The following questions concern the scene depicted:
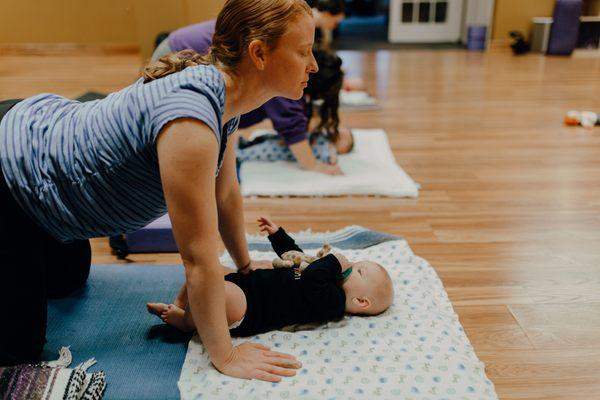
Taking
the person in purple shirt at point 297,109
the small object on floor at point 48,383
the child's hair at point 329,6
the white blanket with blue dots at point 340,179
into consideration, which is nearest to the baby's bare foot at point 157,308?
the small object on floor at point 48,383

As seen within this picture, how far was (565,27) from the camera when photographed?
552cm

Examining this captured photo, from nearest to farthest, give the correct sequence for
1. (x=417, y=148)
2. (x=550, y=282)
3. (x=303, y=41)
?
(x=303, y=41) < (x=550, y=282) < (x=417, y=148)

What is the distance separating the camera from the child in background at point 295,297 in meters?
1.34

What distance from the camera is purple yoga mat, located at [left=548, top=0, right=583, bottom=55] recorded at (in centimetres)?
546

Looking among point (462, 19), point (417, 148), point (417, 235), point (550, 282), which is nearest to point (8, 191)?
point (417, 235)

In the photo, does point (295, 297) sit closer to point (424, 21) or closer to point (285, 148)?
point (285, 148)

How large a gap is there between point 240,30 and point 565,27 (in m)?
5.45

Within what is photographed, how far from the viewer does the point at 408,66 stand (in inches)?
204

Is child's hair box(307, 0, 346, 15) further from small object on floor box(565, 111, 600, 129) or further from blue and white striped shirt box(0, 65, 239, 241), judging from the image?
blue and white striped shirt box(0, 65, 239, 241)

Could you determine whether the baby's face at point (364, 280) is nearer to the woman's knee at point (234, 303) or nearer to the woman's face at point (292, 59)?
the woman's knee at point (234, 303)

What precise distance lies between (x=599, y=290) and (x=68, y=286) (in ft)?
5.13

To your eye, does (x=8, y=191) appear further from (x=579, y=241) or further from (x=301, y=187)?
(x=579, y=241)

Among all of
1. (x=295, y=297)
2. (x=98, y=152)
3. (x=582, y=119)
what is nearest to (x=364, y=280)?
(x=295, y=297)

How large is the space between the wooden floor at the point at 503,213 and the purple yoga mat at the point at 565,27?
1225mm
